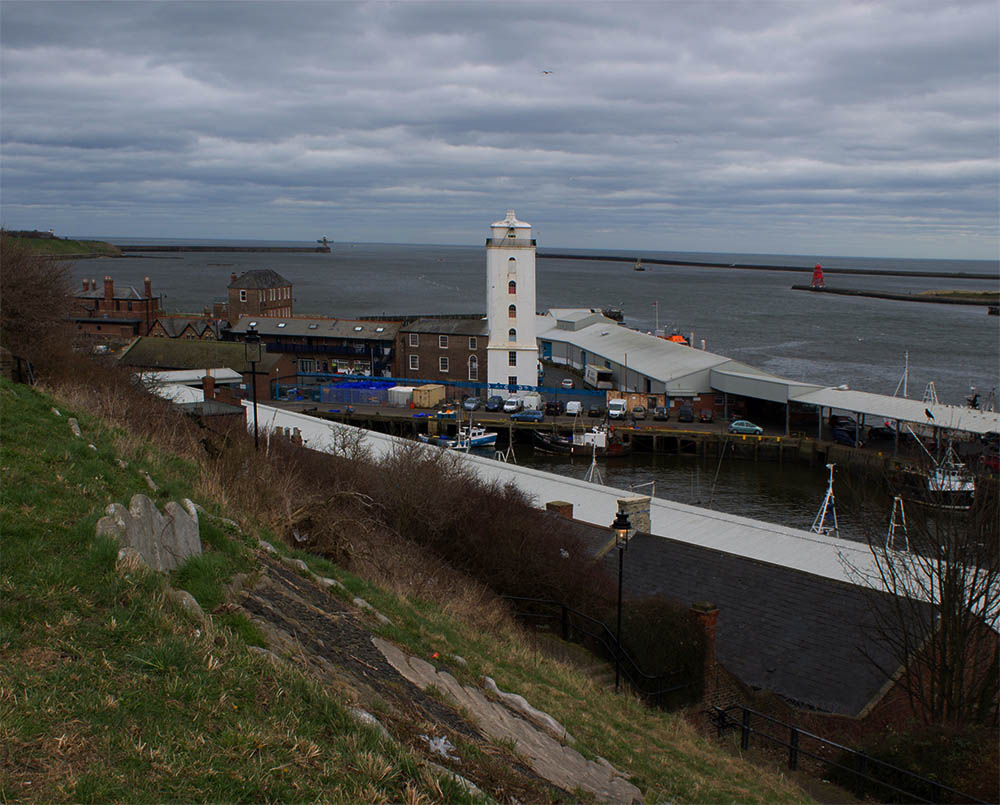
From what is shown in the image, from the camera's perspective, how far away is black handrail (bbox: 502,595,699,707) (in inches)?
552

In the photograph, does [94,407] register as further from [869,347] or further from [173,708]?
[869,347]

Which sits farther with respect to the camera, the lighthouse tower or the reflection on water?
the lighthouse tower

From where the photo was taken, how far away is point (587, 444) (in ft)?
164

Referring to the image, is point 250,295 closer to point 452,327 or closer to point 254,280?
point 254,280

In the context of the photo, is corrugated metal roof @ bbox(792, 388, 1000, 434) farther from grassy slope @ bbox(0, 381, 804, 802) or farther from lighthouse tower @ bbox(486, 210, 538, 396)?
grassy slope @ bbox(0, 381, 804, 802)

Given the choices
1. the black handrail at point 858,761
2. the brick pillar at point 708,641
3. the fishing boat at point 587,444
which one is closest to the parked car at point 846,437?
the fishing boat at point 587,444

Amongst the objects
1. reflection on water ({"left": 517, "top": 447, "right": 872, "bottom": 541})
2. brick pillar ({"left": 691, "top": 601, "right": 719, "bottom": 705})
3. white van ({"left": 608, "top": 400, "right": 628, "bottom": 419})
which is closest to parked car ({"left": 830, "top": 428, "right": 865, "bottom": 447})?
reflection on water ({"left": 517, "top": 447, "right": 872, "bottom": 541})

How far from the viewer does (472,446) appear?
49562 millimetres

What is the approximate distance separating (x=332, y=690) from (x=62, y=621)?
2086 millimetres

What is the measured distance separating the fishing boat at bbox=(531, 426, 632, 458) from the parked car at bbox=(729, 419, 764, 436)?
20.9 feet

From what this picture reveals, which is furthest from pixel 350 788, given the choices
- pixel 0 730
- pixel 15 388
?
pixel 15 388

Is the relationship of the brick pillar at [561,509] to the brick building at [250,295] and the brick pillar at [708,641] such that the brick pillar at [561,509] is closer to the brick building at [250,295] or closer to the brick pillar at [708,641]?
the brick pillar at [708,641]

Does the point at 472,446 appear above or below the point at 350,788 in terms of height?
below

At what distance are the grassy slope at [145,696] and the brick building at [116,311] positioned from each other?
73.1 m
